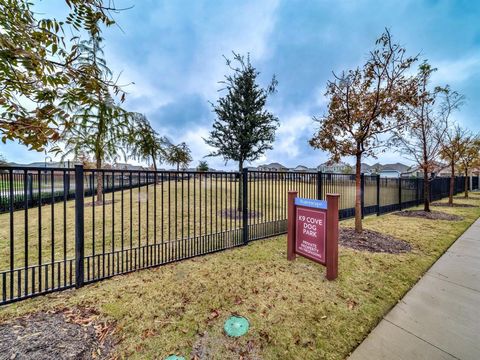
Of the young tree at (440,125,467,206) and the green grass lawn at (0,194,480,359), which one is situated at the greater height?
the young tree at (440,125,467,206)

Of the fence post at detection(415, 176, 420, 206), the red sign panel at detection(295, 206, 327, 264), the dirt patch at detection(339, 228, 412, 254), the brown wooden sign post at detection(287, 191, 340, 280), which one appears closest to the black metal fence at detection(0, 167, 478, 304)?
the brown wooden sign post at detection(287, 191, 340, 280)

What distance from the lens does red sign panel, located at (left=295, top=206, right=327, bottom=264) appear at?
360 cm

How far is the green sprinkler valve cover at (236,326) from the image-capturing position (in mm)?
2232

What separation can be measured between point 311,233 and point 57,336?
149 inches

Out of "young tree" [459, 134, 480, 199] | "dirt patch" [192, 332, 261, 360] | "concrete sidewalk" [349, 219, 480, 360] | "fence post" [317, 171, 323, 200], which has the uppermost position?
"young tree" [459, 134, 480, 199]

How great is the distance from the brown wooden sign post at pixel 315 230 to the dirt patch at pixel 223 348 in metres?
2.02

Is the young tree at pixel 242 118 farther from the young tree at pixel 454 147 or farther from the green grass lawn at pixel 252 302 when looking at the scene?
the young tree at pixel 454 147

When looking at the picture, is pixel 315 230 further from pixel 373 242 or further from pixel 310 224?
pixel 373 242

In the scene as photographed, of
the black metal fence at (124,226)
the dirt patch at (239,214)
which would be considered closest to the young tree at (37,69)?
the black metal fence at (124,226)

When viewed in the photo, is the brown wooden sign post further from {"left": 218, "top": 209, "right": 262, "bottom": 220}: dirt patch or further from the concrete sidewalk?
{"left": 218, "top": 209, "right": 262, "bottom": 220}: dirt patch

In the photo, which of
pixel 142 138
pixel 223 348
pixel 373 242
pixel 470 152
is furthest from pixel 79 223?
pixel 470 152

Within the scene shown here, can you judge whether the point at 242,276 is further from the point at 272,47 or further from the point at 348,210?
the point at 272,47

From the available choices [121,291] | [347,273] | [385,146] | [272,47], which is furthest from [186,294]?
[272,47]

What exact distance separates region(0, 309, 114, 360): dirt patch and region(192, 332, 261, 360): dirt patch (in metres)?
0.91
